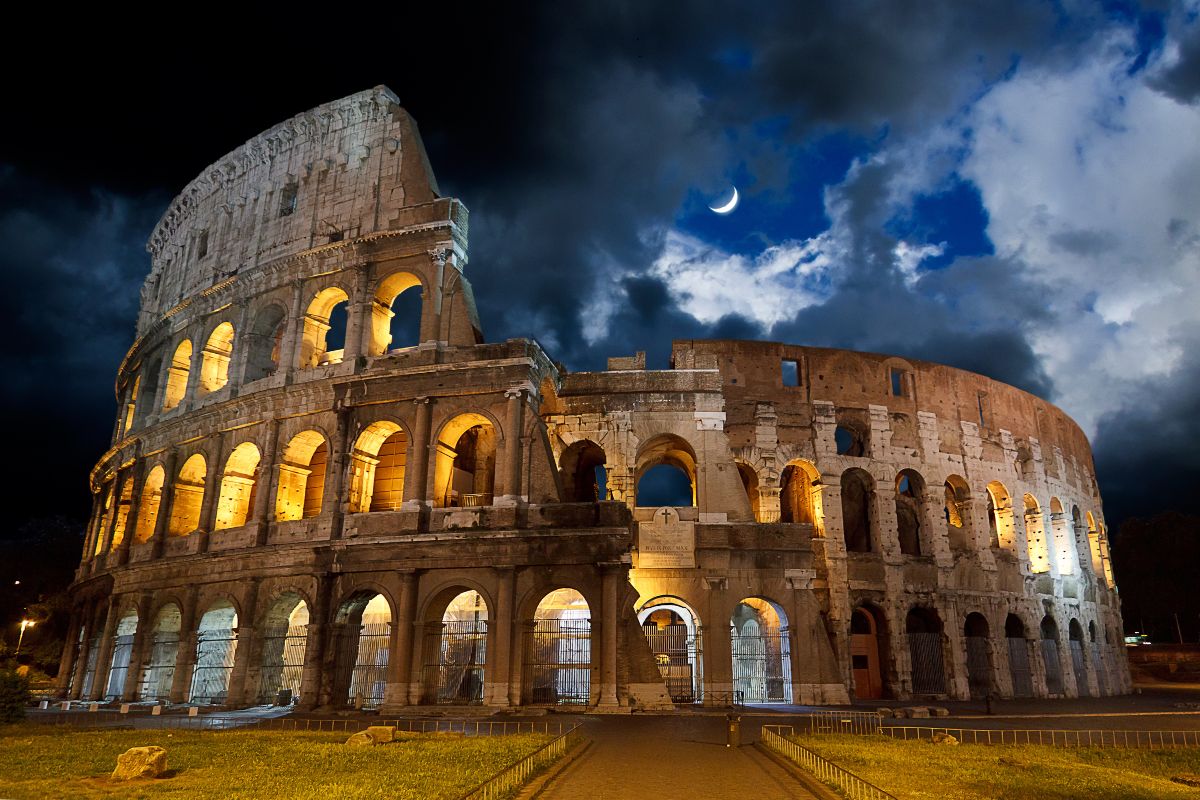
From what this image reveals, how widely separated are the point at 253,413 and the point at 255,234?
648 cm

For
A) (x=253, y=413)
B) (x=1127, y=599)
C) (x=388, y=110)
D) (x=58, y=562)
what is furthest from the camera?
(x=1127, y=599)

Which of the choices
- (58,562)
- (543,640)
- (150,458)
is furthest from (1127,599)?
(58,562)

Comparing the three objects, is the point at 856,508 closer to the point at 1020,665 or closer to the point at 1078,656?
the point at 1020,665

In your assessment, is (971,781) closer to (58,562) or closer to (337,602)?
(337,602)

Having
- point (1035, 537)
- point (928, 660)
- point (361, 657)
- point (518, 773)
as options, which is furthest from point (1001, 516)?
point (518, 773)

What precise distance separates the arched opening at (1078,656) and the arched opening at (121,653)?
3152cm

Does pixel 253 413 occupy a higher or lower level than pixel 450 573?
higher

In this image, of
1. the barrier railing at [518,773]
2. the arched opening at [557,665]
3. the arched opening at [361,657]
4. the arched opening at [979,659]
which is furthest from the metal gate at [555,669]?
the arched opening at [979,659]

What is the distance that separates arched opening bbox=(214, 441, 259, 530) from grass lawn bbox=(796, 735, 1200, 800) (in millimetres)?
17689

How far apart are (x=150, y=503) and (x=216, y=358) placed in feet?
17.1

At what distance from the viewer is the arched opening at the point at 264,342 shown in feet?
80.9

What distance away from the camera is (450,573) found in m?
19.7

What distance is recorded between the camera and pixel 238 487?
78.8 ft

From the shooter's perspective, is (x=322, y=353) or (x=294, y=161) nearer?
(x=322, y=353)
